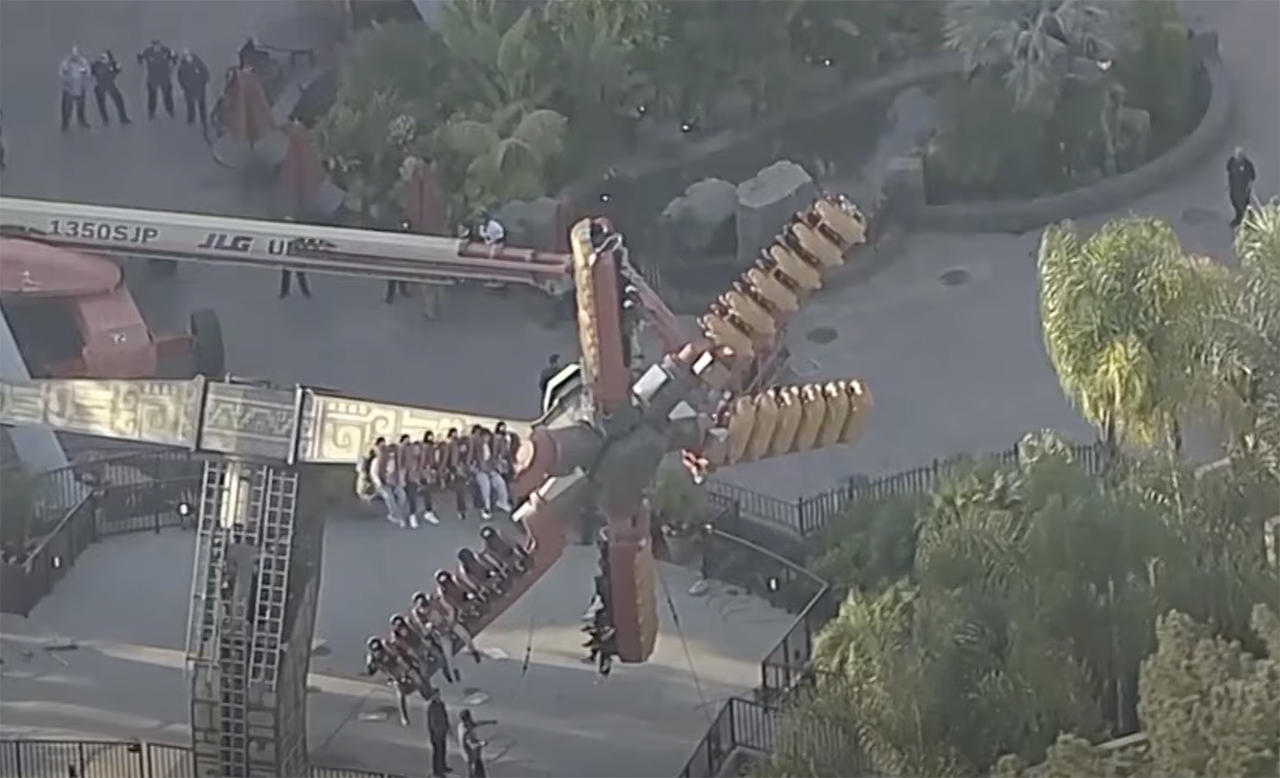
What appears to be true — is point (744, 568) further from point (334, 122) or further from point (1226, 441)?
point (334, 122)

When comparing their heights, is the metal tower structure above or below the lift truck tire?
below

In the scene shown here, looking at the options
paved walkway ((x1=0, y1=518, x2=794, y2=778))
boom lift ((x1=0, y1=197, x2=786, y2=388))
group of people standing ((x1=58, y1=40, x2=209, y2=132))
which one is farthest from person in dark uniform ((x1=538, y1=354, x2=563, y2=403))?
group of people standing ((x1=58, y1=40, x2=209, y2=132))

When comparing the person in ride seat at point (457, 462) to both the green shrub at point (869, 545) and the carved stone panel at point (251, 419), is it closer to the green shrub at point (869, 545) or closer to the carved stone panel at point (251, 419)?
the carved stone panel at point (251, 419)

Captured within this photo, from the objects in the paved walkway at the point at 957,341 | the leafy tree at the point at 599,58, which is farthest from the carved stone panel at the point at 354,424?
the leafy tree at the point at 599,58

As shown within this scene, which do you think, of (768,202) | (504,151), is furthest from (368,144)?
(768,202)

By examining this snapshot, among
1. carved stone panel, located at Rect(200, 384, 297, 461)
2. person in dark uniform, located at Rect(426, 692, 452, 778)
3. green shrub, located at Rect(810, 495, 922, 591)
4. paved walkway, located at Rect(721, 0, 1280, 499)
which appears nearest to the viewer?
carved stone panel, located at Rect(200, 384, 297, 461)

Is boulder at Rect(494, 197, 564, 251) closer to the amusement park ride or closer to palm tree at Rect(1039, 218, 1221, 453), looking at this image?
the amusement park ride
